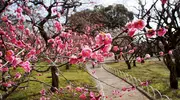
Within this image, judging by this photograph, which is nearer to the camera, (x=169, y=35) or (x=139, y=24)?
(x=139, y=24)

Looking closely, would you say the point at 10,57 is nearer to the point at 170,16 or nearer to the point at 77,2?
the point at 77,2

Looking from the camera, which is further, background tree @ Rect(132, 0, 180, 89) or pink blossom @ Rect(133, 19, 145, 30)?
background tree @ Rect(132, 0, 180, 89)

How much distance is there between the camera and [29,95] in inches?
527

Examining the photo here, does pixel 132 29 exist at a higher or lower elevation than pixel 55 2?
lower

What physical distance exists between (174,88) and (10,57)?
490 inches

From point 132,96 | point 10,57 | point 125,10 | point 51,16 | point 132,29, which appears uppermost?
point 125,10

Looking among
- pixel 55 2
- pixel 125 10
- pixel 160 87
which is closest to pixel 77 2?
pixel 55 2

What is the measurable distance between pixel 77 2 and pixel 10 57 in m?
9.30

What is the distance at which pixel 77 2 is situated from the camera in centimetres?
1190

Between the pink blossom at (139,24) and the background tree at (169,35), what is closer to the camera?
the pink blossom at (139,24)

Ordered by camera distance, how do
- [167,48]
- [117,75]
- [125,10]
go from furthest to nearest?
[125,10]
[117,75]
[167,48]

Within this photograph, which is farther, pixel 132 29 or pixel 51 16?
pixel 51 16

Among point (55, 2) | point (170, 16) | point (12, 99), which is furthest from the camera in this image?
point (170, 16)

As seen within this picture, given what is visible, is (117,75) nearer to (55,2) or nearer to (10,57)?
(55,2)
